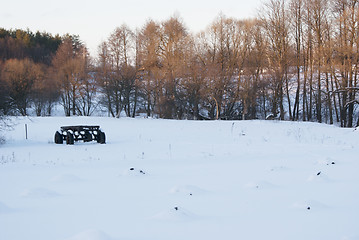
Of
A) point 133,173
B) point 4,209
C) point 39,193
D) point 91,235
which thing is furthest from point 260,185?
point 4,209

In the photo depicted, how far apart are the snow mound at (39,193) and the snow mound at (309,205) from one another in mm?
4140

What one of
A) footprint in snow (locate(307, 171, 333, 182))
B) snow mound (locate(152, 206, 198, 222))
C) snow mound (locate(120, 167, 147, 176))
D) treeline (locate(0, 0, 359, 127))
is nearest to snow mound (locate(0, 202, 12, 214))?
snow mound (locate(152, 206, 198, 222))

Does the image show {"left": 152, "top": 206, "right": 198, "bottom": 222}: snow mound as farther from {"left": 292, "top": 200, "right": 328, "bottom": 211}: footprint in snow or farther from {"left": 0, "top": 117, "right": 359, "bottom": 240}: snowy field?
{"left": 292, "top": 200, "right": 328, "bottom": 211}: footprint in snow

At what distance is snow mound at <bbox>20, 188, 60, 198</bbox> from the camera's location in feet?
20.9

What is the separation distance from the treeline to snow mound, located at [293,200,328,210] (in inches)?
1087

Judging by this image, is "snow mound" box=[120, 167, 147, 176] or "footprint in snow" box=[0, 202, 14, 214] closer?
"footprint in snow" box=[0, 202, 14, 214]

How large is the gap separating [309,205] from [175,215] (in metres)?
A: 2.21

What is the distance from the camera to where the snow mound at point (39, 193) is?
6363 millimetres

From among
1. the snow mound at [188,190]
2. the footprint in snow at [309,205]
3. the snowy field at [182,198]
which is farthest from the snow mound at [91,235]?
the footprint in snow at [309,205]

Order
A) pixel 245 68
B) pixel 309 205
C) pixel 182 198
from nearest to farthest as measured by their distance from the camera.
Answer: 1. pixel 309 205
2. pixel 182 198
3. pixel 245 68

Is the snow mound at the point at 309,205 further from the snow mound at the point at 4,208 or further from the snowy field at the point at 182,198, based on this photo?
the snow mound at the point at 4,208

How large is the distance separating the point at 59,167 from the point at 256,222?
6347 millimetres

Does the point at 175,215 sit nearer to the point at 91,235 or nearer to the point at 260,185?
the point at 91,235

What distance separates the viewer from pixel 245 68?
3900cm
